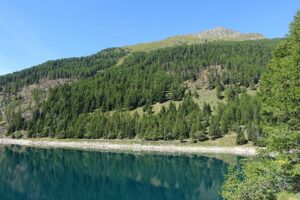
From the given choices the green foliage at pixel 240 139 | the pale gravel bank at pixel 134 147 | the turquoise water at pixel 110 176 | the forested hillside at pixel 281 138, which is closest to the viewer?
the forested hillside at pixel 281 138

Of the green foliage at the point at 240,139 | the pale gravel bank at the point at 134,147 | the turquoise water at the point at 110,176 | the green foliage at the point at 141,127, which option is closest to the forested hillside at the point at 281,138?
the turquoise water at the point at 110,176

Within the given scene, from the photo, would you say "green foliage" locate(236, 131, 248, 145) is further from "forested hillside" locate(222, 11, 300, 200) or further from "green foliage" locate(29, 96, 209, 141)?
"forested hillside" locate(222, 11, 300, 200)

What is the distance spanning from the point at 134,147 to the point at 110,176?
5797 cm

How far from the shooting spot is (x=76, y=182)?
73188 mm

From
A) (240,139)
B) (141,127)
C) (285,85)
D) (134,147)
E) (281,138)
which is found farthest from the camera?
(141,127)

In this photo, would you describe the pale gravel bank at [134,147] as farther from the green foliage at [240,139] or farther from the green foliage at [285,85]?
the green foliage at [285,85]

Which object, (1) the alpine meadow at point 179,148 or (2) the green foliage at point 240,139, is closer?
(1) the alpine meadow at point 179,148

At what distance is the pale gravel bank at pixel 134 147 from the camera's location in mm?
120700

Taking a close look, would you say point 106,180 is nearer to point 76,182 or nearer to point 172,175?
point 76,182

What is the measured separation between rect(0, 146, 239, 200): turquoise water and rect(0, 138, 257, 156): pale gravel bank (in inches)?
583

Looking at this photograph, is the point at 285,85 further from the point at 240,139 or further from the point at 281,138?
the point at 240,139

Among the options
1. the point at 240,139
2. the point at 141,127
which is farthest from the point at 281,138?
the point at 141,127

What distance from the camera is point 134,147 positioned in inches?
5443

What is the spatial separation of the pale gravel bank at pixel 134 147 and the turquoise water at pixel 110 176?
14.8m
